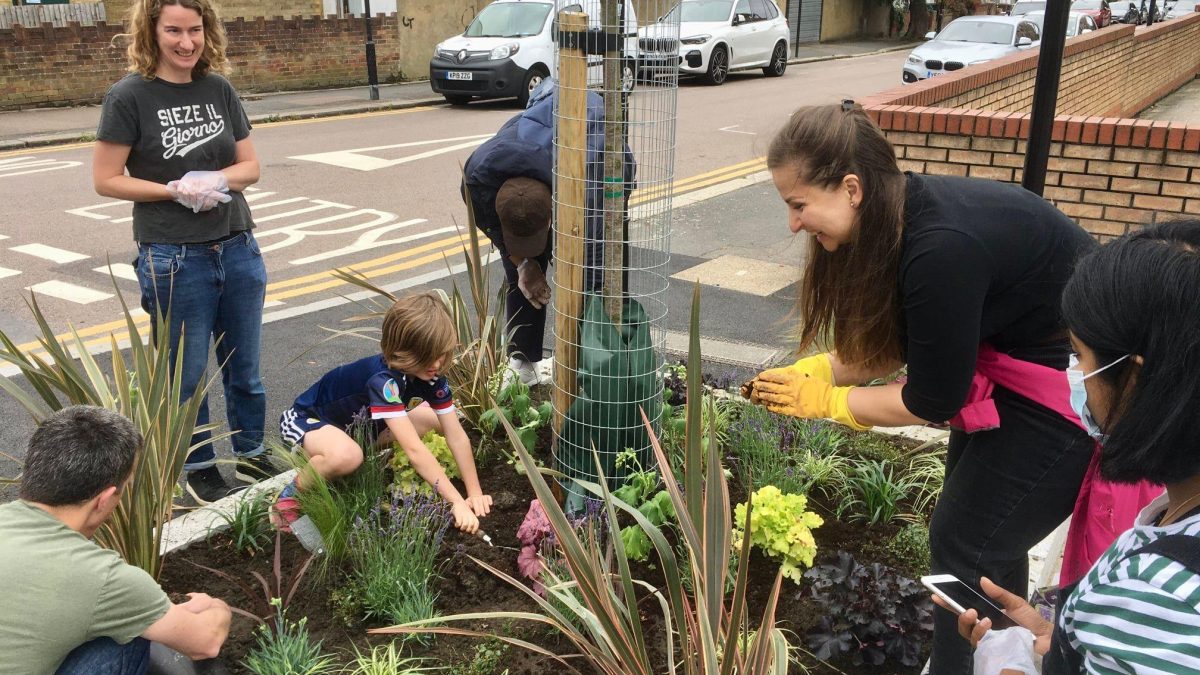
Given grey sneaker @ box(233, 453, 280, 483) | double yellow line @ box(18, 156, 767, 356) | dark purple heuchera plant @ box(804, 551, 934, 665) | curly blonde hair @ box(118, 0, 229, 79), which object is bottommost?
double yellow line @ box(18, 156, 767, 356)

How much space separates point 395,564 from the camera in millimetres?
2750

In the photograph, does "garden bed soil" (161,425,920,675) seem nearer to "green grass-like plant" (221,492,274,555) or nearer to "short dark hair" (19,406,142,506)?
"green grass-like plant" (221,492,274,555)

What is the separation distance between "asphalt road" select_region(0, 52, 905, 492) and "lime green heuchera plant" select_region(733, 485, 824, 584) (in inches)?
43.3

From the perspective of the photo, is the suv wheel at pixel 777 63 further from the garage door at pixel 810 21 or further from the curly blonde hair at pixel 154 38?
the curly blonde hair at pixel 154 38

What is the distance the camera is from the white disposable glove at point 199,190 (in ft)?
11.2

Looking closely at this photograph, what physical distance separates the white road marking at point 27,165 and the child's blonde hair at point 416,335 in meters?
9.27

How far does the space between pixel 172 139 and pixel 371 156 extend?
8755mm

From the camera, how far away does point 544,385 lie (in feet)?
15.1

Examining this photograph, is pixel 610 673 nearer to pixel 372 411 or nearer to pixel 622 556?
pixel 622 556

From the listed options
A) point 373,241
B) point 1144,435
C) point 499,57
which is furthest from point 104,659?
point 499,57

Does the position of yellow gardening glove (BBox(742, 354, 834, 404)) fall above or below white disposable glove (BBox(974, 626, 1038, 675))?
above

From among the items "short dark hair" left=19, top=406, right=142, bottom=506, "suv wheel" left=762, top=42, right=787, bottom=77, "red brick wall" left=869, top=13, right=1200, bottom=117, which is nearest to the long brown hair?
"short dark hair" left=19, top=406, right=142, bottom=506

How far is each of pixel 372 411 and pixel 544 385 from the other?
1.45 m

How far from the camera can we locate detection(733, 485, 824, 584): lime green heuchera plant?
2.97 meters
